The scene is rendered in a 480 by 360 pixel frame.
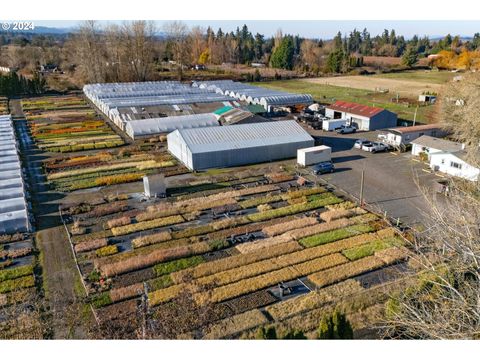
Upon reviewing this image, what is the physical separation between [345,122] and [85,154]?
1149 inches

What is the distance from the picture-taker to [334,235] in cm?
2336

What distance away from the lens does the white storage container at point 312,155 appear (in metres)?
34.1

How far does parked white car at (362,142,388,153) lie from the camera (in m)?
37.9

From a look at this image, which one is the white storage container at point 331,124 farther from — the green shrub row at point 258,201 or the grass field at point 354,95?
the green shrub row at point 258,201

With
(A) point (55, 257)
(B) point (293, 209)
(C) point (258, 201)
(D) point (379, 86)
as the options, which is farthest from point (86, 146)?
(D) point (379, 86)

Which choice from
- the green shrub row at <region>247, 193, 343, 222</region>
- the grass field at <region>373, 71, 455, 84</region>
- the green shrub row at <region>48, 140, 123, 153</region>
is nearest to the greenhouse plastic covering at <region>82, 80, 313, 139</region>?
the green shrub row at <region>48, 140, 123, 153</region>

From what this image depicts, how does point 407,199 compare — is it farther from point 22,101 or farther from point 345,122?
point 22,101

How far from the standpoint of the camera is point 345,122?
46.9 metres

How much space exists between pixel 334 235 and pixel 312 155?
12262 mm

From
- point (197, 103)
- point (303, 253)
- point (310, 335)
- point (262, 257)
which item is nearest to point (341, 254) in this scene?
point (303, 253)

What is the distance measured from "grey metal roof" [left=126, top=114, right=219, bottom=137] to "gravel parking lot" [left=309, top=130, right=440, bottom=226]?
1356cm

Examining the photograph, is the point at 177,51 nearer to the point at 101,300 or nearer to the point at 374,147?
the point at 374,147

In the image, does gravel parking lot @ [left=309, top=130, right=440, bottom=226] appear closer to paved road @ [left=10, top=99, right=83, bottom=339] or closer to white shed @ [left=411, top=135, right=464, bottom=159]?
white shed @ [left=411, top=135, right=464, bottom=159]

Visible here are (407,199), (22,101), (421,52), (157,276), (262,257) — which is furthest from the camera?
(421,52)
